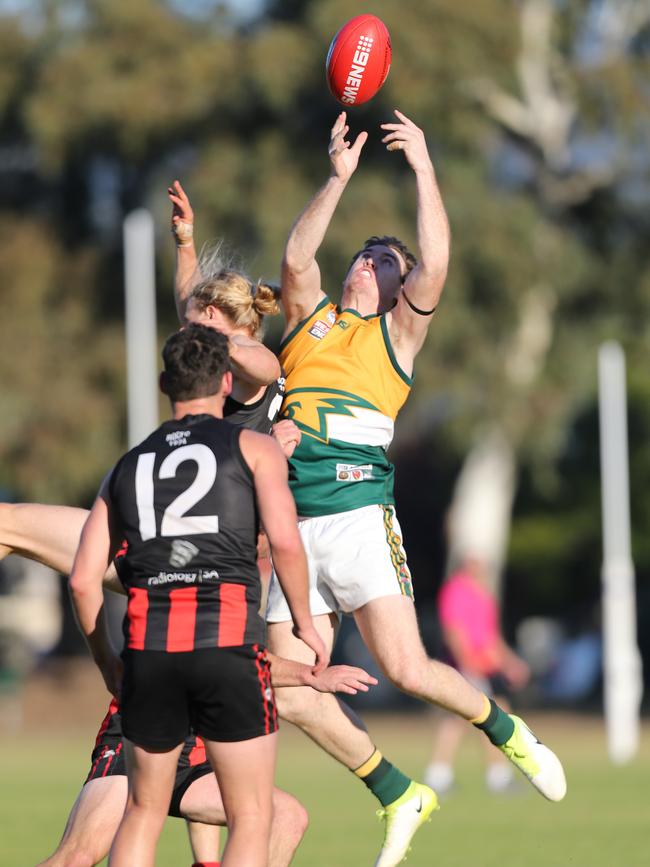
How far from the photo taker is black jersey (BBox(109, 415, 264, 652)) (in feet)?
19.4

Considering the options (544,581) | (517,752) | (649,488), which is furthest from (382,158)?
(517,752)

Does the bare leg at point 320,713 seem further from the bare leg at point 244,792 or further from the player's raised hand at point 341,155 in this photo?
the player's raised hand at point 341,155

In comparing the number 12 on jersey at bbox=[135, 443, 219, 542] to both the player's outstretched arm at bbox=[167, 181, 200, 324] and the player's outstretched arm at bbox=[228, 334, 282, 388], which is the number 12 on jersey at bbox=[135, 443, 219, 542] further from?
the player's outstretched arm at bbox=[167, 181, 200, 324]

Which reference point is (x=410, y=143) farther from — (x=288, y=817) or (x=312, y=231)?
(x=288, y=817)

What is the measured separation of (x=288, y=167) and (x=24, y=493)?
6854 millimetres

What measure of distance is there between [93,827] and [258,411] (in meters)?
1.96

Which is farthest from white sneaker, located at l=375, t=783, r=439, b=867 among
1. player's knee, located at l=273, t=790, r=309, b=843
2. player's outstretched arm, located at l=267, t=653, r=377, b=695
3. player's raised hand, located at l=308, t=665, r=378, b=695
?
player's raised hand, located at l=308, t=665, r=378, b=695

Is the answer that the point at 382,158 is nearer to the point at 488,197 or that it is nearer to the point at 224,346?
the point at 488,197

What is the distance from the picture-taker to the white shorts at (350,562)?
24.5ft

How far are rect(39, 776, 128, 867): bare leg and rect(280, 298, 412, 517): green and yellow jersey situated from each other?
1628mm

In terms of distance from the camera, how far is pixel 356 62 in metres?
8.10

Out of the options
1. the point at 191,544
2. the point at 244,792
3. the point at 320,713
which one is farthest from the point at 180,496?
the point at 320,713

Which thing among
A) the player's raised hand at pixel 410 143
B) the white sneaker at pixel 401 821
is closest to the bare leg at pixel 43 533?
the white sneaker at pixel 401 821

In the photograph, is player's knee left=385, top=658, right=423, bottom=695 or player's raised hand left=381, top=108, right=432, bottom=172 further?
player's raised hand left=381, top=108, right=432, bottom=172
